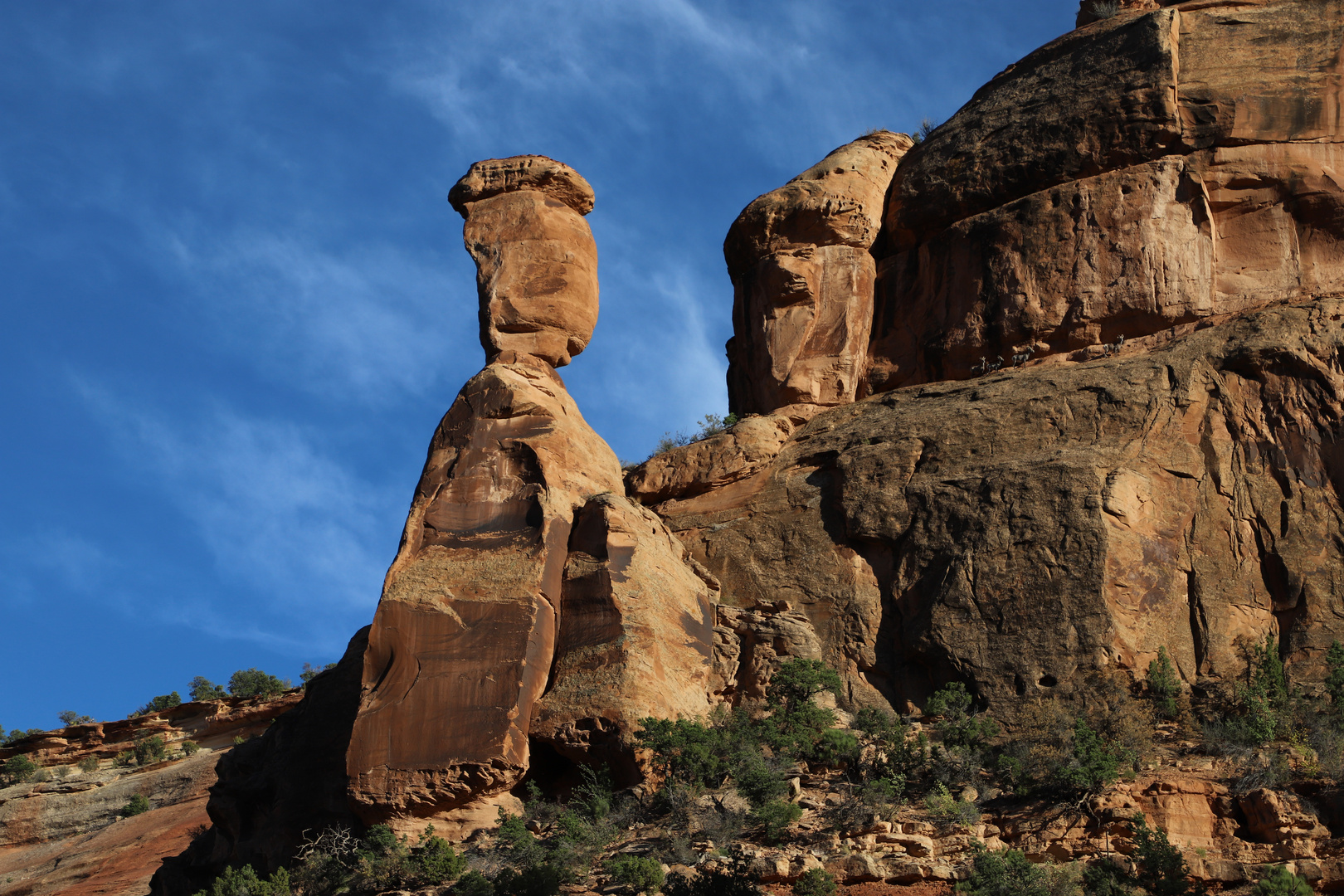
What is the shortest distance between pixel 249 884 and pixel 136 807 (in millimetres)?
19121

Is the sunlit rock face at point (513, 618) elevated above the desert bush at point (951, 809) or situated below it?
above

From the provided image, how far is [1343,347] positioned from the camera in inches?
878

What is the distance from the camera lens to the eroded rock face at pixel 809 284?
→ 27969 mm

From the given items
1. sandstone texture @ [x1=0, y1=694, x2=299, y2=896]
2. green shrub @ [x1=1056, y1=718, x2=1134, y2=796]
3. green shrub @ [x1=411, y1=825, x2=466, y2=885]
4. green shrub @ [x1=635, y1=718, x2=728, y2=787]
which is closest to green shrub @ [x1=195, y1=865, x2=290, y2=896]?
green shrub @ [x1=411, y1=825, x2=466, y2=885]

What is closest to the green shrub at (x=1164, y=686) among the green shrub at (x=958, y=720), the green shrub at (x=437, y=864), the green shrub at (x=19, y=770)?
the green shrub at (x=958, y=720)

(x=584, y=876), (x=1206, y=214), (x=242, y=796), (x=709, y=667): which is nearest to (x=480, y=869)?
(x=584, y=876)

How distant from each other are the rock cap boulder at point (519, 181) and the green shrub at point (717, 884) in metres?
14.3

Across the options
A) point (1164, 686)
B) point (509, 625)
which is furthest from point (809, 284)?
point (1164, 686)

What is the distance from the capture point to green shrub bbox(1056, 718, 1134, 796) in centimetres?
1711

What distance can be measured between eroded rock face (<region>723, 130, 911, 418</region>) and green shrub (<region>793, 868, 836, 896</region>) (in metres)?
12.6

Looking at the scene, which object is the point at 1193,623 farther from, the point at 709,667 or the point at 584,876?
the point at 584,876

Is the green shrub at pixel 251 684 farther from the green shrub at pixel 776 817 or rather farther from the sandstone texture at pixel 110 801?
the green shrub at pixel 776 817

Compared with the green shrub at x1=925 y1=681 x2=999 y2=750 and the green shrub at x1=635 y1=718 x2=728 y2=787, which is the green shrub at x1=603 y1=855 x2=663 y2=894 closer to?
the green shrub at x1=635 y1=718 x2=728 y2=787

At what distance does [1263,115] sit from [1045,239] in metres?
4.32
